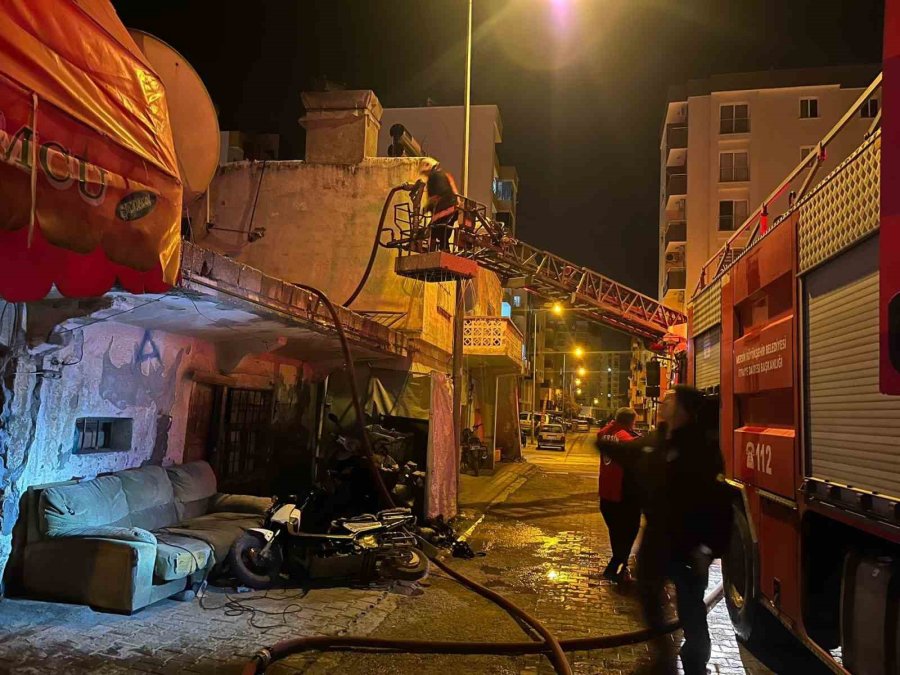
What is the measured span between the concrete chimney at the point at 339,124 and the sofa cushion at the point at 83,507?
34.8 feet

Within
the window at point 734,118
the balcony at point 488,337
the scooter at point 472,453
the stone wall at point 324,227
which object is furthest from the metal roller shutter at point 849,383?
the window at point 734,118

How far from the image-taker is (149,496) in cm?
656

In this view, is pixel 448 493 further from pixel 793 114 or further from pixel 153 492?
pixel 793 114

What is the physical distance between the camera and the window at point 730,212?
135 ft

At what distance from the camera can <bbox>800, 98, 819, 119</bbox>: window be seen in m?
39.5

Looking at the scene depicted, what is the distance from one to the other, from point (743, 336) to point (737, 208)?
1589 inches

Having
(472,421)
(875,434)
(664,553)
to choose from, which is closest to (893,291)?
(875,434)

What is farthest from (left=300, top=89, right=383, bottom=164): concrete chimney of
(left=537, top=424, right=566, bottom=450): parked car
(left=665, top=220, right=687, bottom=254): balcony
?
(left=665, top=220, right=687, bottom=254): balcony

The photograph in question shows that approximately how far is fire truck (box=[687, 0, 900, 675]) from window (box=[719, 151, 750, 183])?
40.2m

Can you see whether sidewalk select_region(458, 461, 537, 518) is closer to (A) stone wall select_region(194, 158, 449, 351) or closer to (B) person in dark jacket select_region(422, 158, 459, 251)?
(A) stone wall select_region(194, 158, 449, 351)

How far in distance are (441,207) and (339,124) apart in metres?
5.12

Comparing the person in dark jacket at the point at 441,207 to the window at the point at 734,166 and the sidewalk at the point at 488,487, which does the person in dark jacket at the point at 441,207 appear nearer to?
the sidewalk at the point at 488,487

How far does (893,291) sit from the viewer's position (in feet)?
7.30

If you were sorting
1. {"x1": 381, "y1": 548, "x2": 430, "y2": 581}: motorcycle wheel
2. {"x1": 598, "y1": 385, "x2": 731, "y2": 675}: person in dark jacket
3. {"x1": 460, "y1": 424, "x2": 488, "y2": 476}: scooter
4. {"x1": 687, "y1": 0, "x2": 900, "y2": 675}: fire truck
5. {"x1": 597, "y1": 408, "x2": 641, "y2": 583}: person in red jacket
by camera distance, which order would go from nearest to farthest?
{"x1": 687, "y1": 0, "x2": 900, "y2": 675}: fire truck, {"x1": 598, "y1": 385, "x2": 731, "y2": 675}: person in dark jacket, {"x1": 381, "y1": 548, "x2": 430, "y2": 581}: motorcycle wheel, {"x1": 597, "y1": 408, "x2": 641, "y2": 583}: person in red jacket, {"x1": 460, "y1": 424, "x2": 488, "y2": 476}: scooter
